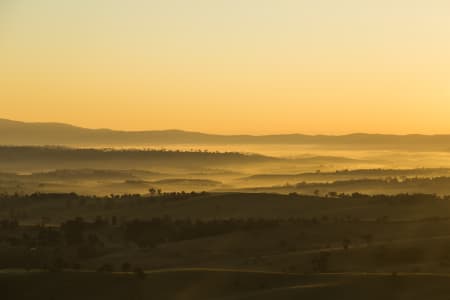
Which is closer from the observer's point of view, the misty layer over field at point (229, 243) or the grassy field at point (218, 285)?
the grassy field at point (218, 285)

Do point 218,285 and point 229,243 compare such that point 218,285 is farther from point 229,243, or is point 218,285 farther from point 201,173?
point 201,173

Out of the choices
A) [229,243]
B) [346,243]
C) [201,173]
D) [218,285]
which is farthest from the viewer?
[201,173]

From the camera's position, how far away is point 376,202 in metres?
63.1

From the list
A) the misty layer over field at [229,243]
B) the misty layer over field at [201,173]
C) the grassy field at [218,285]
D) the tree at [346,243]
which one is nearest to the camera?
the grassy field at [218,285]

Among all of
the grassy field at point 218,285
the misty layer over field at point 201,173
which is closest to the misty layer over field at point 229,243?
the grassy field at point 218,285

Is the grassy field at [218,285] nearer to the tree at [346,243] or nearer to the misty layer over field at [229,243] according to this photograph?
the misty layer over field at [229,243]

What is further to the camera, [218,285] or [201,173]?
[201,173]

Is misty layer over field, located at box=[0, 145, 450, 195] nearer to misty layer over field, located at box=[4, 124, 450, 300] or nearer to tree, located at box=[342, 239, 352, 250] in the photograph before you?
misty layer over field, located at box=[4, 124, 450, 300]

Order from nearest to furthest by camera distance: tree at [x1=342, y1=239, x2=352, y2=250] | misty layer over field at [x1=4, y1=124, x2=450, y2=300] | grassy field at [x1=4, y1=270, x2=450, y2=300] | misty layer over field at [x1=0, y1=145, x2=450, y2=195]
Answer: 1. grassy field at [x1=4, y1=270, x2=450, y2=300]
2. misty layer over field at [x1=4, y1=124, x2=450, y2=300]
3. tree at [x1=342, y1=239, x2=352, y2=250]
4. misty layer over field at [x1=0, y1=145, x2=450, y2=195]

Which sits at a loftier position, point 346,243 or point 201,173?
point 201,173

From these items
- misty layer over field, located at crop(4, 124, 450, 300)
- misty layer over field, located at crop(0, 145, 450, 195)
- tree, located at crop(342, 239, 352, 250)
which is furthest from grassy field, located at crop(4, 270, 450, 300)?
misty layer over field, located at crop(0, 145, 450, 195)

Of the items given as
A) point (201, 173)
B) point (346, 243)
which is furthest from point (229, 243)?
point (201, 173)

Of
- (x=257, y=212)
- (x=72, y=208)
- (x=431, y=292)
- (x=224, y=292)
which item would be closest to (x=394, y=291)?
(x=431, y=292)

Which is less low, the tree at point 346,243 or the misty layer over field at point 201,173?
the misty layer over field at point 201,173
